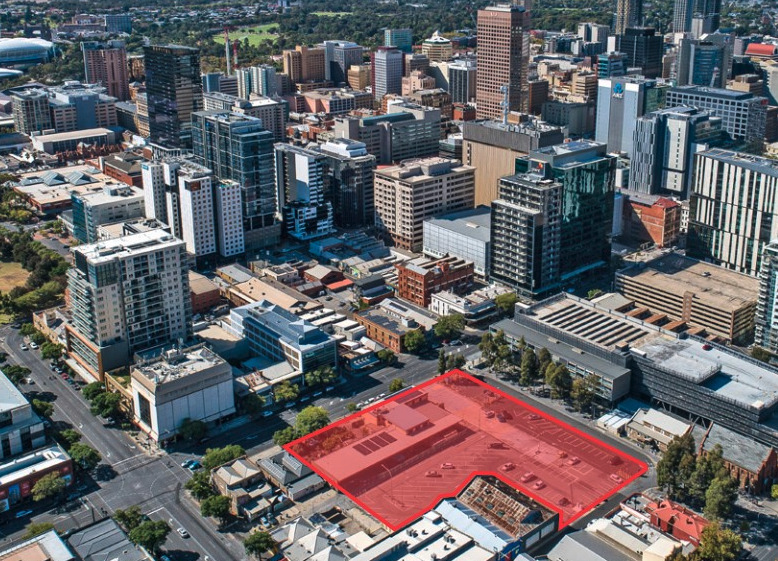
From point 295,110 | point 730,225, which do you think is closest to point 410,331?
point 730,225

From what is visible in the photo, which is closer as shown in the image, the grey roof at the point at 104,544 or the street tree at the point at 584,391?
the grey roof at the point at 104,544

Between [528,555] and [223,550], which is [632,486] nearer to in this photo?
[528,555]

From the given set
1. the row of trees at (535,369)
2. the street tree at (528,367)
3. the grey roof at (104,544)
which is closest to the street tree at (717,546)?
the row of trees at (535,369)

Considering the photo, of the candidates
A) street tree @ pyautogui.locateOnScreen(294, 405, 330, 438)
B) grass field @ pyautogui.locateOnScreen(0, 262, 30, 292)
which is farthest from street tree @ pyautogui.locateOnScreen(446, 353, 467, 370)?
grass field @ pyautogui.locateOnScreen(0, 262, 30, 292)

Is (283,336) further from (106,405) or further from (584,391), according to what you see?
(584,391)

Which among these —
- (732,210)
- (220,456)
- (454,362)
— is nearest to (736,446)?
(454,362)

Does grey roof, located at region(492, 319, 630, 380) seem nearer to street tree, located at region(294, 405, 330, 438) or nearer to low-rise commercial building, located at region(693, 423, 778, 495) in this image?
low-rise commercial building, located at region(693, 423, 778, 495)

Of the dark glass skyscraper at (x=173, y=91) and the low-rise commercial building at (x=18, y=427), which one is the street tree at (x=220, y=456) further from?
the dark glass skyscraper at (x=173, y=91)
